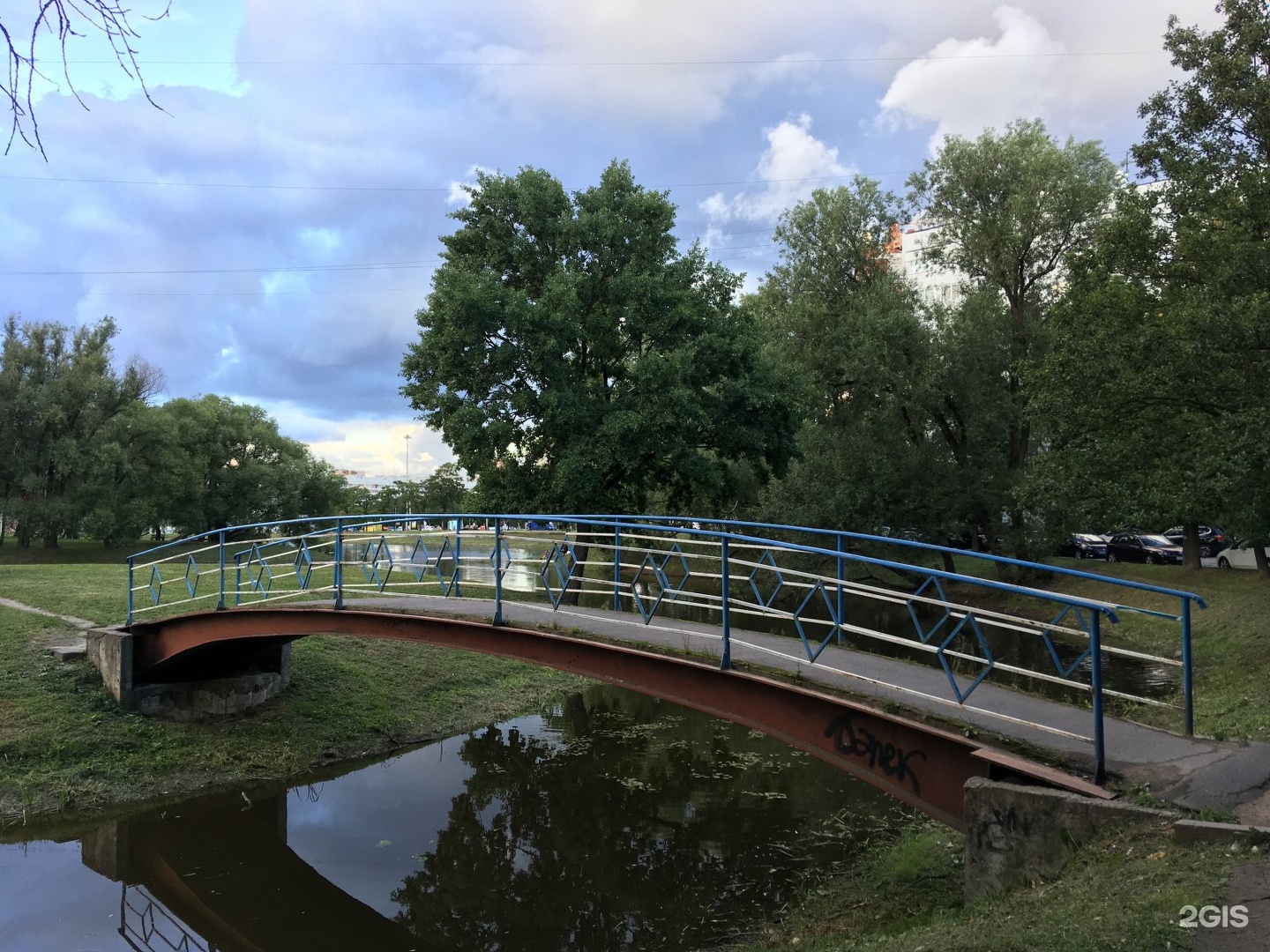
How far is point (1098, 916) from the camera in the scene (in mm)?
3836

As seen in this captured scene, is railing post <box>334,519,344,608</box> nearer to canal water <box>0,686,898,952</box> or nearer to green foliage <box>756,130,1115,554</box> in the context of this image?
canal water <box>0,686,898,952</box>

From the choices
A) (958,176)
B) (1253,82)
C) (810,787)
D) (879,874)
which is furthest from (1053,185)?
(879,874)

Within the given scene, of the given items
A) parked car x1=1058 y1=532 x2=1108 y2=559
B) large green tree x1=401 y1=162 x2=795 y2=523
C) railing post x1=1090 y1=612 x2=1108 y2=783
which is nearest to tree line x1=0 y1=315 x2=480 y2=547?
large green tree x1=401 y1=162 x2=795 y2=523

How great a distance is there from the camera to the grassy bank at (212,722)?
10516 millimetres

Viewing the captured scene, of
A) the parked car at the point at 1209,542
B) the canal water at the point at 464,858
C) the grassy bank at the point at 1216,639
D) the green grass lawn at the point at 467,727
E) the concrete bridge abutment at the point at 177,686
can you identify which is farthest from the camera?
the parked car at the point at 1209,542

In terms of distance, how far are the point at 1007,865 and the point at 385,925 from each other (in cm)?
554

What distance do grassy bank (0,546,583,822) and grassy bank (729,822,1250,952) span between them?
787 centimetres

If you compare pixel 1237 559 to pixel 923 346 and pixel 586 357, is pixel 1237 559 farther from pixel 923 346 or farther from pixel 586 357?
pixel 586 357

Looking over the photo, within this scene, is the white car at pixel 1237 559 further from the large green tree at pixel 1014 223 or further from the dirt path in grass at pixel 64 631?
the dirt path in grass at pixel 64 631

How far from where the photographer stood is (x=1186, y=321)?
492 inches


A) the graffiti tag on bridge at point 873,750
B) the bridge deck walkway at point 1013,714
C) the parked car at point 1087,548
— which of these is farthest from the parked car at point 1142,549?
the graffiti tag on bridge at point 873,750

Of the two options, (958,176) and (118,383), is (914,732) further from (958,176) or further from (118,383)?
(118,383)

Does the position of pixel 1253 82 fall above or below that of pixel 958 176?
below

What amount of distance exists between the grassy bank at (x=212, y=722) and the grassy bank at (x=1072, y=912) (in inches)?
310
